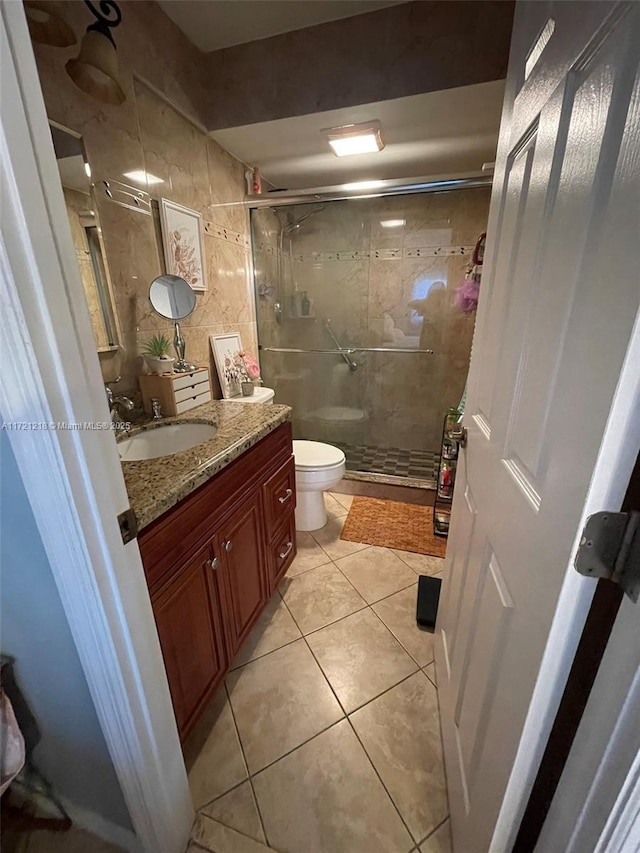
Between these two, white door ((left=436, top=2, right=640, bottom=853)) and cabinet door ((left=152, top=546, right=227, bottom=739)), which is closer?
white door ((left=436, top=2, right=640, bottom=853))

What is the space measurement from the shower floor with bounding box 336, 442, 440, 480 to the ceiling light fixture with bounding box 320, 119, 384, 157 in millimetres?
2073

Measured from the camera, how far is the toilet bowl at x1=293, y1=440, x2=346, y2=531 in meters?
1.87

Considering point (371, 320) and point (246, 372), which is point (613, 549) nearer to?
point (246, 372)

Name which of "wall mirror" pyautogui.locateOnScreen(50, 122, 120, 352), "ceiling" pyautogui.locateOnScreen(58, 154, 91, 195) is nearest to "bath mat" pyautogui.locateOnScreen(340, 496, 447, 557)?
"wall mirror" pyautogui.locateOnScreen(50, 122, 120, 352)

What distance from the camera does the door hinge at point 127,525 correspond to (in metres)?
0.61

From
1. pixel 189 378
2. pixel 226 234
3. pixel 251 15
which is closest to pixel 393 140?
pixel 251 15

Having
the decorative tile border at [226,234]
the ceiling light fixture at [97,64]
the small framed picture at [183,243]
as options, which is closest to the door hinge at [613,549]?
the ceiling light fixture at [97,64]

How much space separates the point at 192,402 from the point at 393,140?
1.86m

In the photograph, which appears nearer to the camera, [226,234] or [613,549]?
[613,549]

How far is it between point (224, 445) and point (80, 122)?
120 cm

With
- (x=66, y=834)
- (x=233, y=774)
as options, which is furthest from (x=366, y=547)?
(x=66, y=834)

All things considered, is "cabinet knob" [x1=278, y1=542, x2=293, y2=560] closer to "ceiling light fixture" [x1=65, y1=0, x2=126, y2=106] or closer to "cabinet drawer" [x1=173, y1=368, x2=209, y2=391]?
"cabinet drawer" [x1=173, y1=368, x2=209, y2=391]

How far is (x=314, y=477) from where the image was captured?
1.88 metres

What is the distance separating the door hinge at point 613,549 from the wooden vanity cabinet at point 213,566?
0.80 meters
